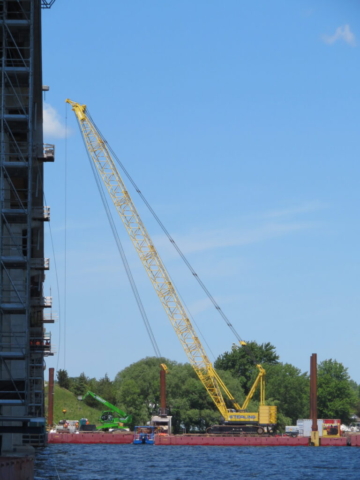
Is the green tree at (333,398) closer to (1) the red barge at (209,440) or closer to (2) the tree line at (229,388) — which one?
(2) the tree line at (229,388)

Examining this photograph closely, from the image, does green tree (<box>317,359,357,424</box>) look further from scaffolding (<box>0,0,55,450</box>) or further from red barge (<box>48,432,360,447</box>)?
scaffolding (<box>0,0,55,450</box>)

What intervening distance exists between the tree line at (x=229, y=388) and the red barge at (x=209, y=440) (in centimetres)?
1742

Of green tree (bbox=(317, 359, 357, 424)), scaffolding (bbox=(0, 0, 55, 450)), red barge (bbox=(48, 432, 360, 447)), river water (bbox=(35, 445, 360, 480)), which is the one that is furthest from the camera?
green tree (bbox=(317, 359, 357, 424))

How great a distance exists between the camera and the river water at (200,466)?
209ft

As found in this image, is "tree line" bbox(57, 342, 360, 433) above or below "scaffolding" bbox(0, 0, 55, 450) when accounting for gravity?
below

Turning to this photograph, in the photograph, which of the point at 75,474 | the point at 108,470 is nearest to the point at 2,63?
the point at 75,474

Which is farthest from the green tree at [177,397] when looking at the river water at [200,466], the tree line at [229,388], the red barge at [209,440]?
the river water at [200,466]

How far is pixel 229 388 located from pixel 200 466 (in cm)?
7483

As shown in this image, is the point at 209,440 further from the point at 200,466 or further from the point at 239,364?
the point at 239,364

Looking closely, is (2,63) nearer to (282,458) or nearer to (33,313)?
(33,313)

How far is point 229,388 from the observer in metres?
151

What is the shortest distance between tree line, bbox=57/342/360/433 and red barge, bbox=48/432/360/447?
17.4 metres

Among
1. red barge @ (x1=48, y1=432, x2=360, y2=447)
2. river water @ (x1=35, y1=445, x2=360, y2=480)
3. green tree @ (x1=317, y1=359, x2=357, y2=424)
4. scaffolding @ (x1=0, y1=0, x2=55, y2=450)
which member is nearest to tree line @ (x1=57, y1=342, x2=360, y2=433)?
green tree @ (x1=317, y1=359, x2=357, y2=424)

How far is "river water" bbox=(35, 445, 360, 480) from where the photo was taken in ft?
209
